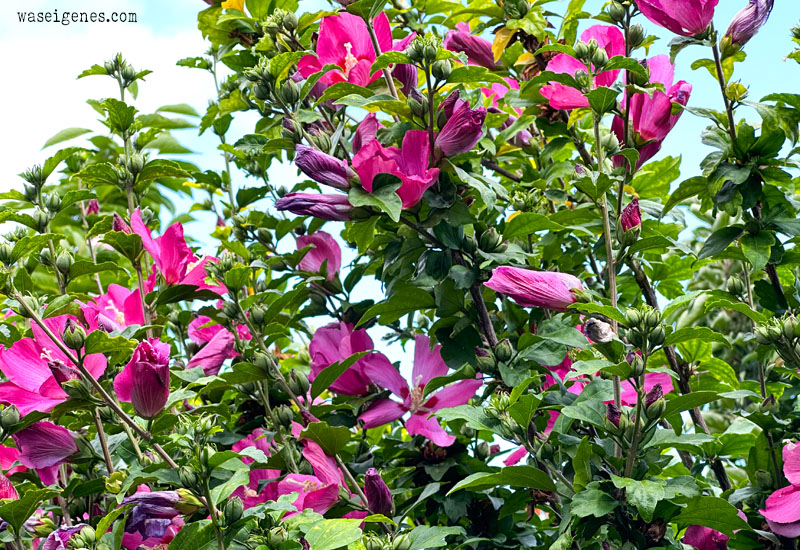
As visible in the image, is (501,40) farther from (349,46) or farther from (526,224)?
(526,224)

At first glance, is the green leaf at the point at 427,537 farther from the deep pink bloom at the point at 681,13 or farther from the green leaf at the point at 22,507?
the deep pink bloom at the point at 681,13

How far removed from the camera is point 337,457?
179cm

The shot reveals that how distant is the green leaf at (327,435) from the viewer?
1.73 meters

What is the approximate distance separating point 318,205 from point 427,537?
683mm

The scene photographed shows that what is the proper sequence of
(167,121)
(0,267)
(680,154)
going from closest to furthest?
(0,267), (680,154), (167,121)

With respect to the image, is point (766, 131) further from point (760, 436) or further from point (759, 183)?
point (760, 436)

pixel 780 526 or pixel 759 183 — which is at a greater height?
pixel 759 183

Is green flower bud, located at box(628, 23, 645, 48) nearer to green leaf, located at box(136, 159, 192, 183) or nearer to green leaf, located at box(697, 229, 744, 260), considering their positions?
green leaf, located at box(697, 229, 744, 260)

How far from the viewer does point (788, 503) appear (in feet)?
5.36

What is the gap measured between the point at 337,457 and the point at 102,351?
51 cm

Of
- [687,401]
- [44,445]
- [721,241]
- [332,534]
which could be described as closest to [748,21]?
[721,241]

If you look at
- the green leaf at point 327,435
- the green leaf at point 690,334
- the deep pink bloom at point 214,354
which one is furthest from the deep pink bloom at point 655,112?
the deep pink bloom at point 214,354

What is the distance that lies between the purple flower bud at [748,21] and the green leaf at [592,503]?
41.9 inches

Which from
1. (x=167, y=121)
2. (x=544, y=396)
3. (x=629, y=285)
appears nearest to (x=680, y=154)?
(x=629, y=285)
